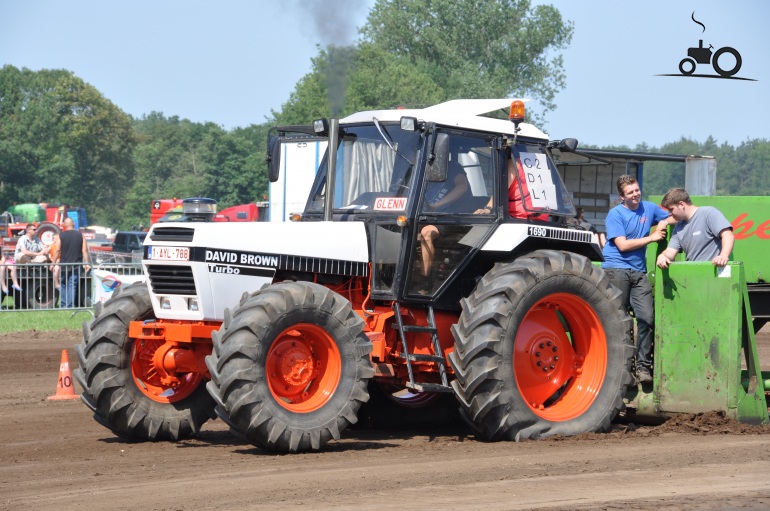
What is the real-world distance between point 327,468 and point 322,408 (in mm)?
661

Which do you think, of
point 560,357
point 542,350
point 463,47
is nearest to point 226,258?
point 542,350

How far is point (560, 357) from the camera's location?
27.7ft

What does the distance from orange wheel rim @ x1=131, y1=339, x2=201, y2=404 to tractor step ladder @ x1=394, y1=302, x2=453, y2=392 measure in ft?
5.32

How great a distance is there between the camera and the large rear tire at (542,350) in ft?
25.4

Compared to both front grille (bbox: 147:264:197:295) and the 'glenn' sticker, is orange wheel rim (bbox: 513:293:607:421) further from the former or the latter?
front grille (bbox: 147:264:197:295)

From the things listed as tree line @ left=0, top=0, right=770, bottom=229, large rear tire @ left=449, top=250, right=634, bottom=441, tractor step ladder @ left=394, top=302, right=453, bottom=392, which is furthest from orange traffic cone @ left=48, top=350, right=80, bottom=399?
tree line @ left=0, top=0, right=770, bottom=229

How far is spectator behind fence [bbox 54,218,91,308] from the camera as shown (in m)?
18.5

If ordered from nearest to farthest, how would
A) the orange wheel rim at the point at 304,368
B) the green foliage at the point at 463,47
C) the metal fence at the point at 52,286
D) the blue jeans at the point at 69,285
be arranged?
the orange wheel rim at the point at 304,368
the metal fence at the point at 52,286
the blue jeans at the point at 69,285
the green foliage at the point at 463,47

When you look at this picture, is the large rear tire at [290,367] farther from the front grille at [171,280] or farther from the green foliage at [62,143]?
the green foliage at [62,143]

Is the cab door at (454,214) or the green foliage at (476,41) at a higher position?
the green foliage at (476,41)

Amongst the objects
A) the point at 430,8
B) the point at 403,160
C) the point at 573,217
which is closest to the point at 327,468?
the point at 403,160

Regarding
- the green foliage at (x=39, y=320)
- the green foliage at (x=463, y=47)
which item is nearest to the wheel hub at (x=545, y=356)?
the green foliage at (x=39, y=320)

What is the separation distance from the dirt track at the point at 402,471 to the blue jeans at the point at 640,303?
683mm

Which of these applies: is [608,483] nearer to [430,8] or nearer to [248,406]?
[248,406]
